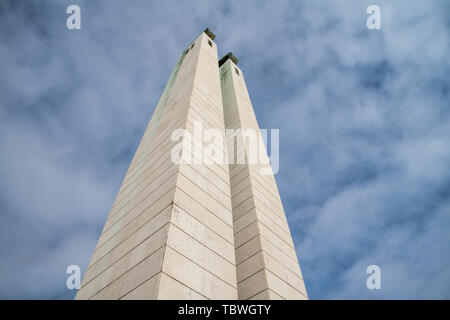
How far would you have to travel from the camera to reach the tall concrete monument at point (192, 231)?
7918 mm

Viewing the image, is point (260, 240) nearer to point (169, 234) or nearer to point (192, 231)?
point (192, 231)

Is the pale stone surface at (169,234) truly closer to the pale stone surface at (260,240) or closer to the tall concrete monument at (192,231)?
the tall concrete monument at (192,231)

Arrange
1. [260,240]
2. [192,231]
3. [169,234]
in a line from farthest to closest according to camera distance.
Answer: [260,240] < [192,231] < [169,234]

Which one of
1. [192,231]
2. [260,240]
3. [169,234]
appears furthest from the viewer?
[260,240]

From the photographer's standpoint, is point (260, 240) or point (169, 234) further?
point (260, 240)

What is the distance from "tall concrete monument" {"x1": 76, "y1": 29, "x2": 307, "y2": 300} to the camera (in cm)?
792

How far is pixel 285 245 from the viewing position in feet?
42.5

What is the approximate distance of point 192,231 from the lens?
9133 millimetres

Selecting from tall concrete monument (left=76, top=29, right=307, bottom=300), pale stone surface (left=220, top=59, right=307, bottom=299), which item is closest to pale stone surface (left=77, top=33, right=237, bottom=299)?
tall concrete monument (left=76, top=29, right=307, bottom=300)

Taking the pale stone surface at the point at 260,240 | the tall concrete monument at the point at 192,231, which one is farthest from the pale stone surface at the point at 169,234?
the pale stone surface at the point at 260,240

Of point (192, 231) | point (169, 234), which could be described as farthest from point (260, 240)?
point (169, 234)

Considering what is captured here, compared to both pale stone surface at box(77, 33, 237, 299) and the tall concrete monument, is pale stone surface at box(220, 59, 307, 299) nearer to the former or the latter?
the tall concrete monument
